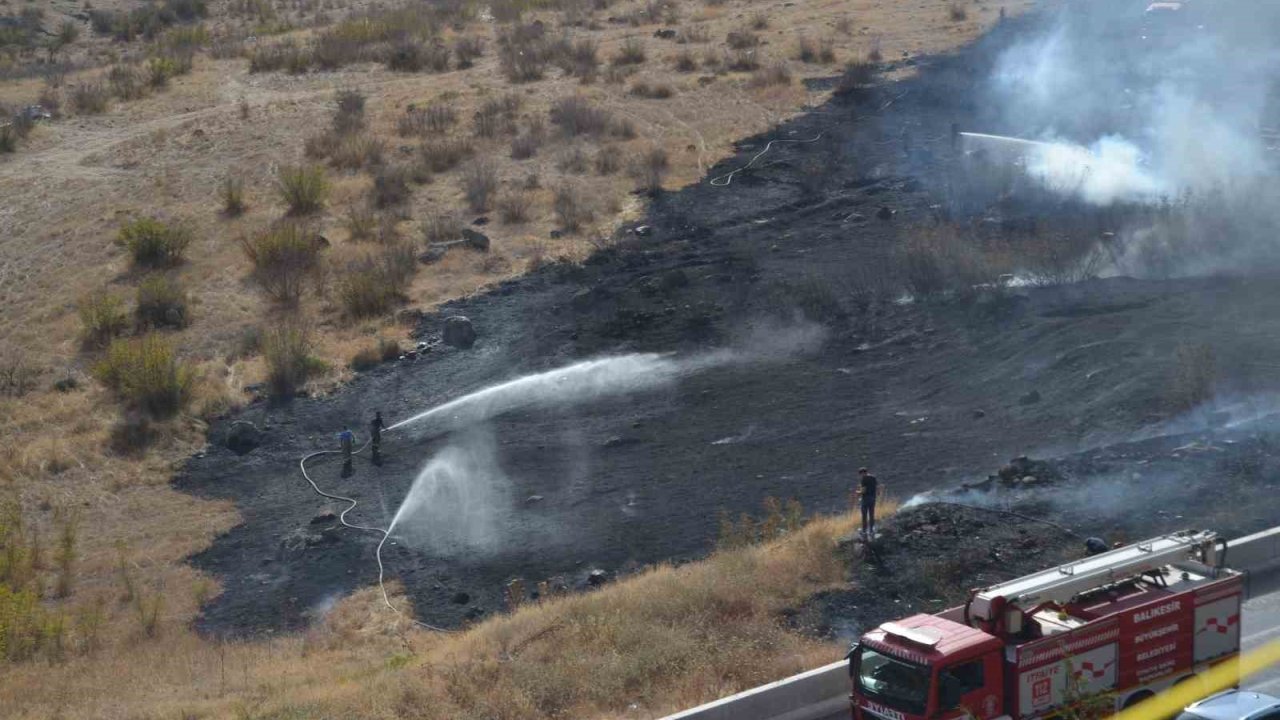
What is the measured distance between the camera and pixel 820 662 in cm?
1442

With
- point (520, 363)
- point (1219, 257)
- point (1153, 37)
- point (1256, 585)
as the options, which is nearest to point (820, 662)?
point (1256, 585)

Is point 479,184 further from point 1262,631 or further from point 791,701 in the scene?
point 1262,631

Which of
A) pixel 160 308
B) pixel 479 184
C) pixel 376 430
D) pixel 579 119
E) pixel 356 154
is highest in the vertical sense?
pixel 579 119

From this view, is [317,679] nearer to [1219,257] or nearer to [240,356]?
[240,356]

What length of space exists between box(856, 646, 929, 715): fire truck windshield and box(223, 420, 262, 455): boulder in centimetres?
1647

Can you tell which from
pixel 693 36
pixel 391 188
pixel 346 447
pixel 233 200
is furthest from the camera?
pixel 693 36

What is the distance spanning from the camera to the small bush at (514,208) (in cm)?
3588

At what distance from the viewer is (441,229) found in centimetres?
3519

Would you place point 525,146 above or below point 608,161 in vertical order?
above

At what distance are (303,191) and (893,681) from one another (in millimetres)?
28386

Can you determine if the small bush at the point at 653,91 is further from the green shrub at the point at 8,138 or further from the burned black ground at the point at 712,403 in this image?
the green shrub at the point at 8,138

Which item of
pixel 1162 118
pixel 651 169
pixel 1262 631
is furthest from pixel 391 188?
pixel 1262 631

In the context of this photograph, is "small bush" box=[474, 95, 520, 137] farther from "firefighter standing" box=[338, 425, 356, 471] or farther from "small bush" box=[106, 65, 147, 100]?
"firefighter standing" box=[338, 425, 356, 471]

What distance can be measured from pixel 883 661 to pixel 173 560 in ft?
44.3
